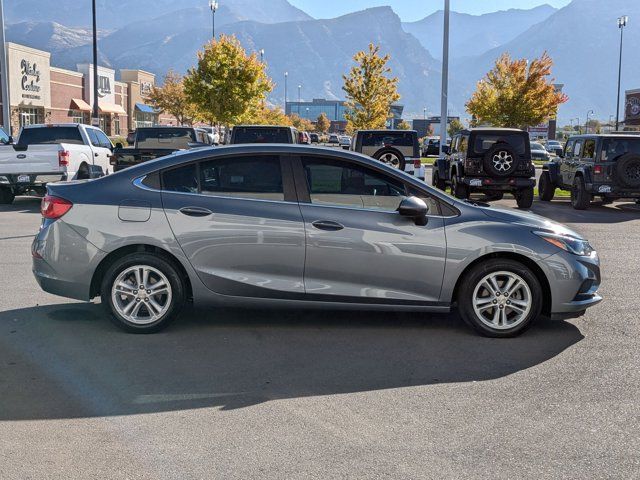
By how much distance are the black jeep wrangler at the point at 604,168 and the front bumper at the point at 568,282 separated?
1184 centimetres

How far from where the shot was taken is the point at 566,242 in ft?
20.9

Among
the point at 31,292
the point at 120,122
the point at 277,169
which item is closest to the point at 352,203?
the point at 277,169

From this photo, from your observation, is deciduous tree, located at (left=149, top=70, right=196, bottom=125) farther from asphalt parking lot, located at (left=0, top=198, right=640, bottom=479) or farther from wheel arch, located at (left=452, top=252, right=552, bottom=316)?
wheel arch, located at (left=452, top=252, right=552, bottom=316)

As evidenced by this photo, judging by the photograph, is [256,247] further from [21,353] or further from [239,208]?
[21,353]

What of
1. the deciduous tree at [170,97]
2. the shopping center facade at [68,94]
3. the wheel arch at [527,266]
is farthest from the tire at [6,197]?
the deciduous tree at [170,97]

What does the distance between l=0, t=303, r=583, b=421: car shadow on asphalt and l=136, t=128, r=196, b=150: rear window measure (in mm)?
12359

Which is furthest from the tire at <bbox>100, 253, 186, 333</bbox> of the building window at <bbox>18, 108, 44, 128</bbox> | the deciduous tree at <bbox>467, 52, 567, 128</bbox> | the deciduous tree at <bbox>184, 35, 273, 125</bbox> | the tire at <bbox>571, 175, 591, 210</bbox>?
the building window at <bbox>18, 108, 44, 128</bbox>

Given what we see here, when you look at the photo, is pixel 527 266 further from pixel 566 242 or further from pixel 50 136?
pixel 50 136

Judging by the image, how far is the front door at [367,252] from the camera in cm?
614

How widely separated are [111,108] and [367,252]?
73871mm

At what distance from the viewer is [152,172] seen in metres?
6.36

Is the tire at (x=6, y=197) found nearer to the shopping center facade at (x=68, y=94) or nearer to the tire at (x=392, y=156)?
the tire at (x=392, y=156)

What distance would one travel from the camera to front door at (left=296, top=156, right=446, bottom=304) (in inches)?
242

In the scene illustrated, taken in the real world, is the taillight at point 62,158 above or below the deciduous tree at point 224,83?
below
